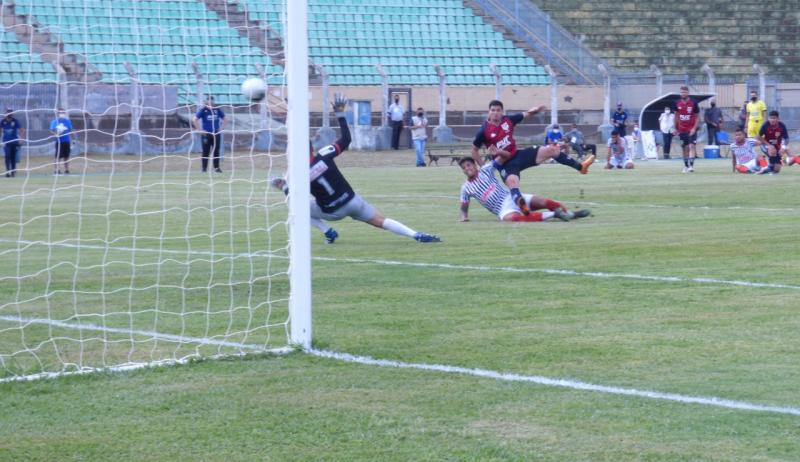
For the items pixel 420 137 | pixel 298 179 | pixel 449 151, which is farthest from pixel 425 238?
pixel 449 151

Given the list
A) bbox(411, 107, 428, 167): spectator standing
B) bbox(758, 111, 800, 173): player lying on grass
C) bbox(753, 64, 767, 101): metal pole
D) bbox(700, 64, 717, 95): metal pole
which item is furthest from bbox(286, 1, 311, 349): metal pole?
bbox(753, 64, 767, 101): metal pole

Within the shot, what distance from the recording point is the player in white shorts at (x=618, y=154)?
32.8m

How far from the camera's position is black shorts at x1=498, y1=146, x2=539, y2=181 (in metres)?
18.3

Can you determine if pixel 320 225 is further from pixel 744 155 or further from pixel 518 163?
pixel 744 155

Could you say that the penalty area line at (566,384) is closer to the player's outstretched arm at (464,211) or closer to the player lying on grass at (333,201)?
the player lying on grass at (333,201)

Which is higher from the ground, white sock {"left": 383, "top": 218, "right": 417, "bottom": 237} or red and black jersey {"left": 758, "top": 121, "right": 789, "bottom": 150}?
red and black jersey {"left": 758, "top": 121, "right": 789, "bottom": 150}

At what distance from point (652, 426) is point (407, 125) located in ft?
130

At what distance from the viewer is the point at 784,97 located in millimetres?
49000

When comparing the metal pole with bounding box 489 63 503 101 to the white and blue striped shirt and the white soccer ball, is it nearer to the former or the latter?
the white and blue striped shirt

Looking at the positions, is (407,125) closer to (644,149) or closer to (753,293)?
(644,149)

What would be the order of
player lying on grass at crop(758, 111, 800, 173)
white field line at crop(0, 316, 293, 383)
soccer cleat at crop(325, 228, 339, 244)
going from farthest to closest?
player lying on grass at crop(758, 111, 800, 173)
soccer cleat at crop(325, 228, 339, 244)
white field line at crop(0, 316, 293, 383)

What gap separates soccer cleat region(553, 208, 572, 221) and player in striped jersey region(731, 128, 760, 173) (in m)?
13.5

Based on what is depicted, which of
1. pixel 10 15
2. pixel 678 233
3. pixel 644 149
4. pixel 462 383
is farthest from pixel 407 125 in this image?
pixel 462 383

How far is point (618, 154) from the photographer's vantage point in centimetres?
3297
